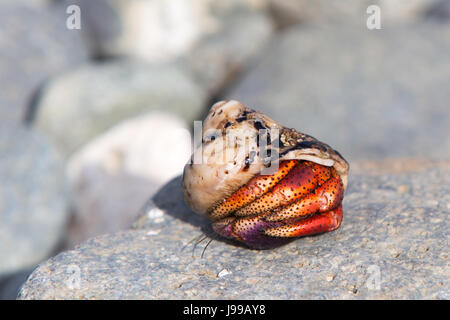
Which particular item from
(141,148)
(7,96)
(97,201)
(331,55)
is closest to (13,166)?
(97,201)

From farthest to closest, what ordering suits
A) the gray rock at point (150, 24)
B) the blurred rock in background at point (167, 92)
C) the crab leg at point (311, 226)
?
the gray rock at point (150, 24), the blurred rock in background at point (167, 92), the crab leg at point (311, 226)

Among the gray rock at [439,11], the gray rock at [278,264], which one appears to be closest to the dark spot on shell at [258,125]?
the gray rock at [278,264]

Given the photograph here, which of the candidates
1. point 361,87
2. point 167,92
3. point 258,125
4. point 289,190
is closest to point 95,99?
point 167,92

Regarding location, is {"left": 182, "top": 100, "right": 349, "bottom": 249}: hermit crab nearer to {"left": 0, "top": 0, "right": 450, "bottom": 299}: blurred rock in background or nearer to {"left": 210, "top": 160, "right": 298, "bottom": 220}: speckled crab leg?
{"left": 210, "top": 160, "right": 298, "bottom": 220}: speckled crab leg

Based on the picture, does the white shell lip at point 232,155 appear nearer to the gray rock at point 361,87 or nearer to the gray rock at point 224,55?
the gray rock at point 361,87

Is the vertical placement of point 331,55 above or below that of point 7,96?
above

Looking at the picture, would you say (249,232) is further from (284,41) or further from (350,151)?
(284,41)

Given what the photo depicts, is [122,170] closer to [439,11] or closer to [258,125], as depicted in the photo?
[258,125]
